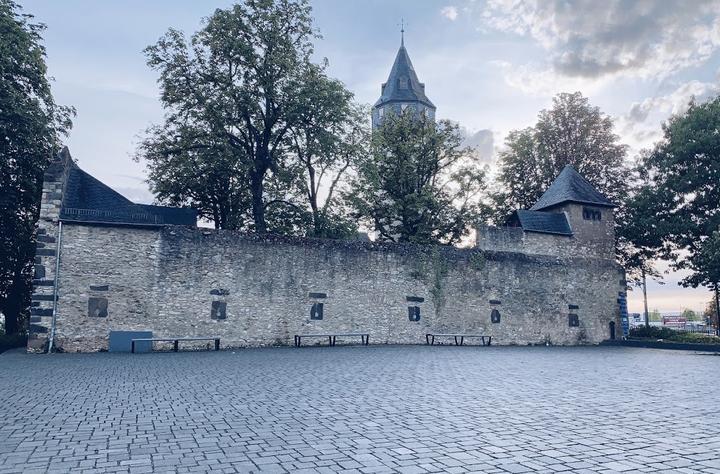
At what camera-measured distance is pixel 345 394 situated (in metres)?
7.91

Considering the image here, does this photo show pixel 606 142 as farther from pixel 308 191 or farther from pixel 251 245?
pixel 251 245

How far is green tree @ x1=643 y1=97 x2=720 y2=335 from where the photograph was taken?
27219 mm

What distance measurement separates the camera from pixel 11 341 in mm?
19312

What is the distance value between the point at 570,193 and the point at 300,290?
17.2 m

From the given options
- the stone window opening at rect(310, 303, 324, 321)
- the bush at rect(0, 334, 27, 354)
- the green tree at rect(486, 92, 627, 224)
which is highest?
the green tree at rect(486, 92, 627, 224)

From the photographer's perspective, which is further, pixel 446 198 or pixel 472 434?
pixel 446 198

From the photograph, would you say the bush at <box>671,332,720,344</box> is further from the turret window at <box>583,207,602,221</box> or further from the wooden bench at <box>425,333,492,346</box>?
the wooden bench at <box>425,333,492,346</box>

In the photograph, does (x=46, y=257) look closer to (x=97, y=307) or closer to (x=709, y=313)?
(x=97, y=307)

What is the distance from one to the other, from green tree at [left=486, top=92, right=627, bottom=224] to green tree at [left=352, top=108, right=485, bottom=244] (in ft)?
17.0

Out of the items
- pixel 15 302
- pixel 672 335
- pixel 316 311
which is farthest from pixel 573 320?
pixel 15 302

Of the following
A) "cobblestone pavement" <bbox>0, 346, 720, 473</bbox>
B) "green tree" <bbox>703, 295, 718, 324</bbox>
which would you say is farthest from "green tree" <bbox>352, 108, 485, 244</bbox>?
"green tree" <bbox>703, 295, 718, 324</bbox>

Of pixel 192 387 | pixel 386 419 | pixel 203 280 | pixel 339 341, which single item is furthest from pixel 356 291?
pixel 386 419

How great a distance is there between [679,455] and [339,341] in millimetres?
16369

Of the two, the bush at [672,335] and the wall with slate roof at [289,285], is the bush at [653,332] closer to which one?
the bush at [672,335]
